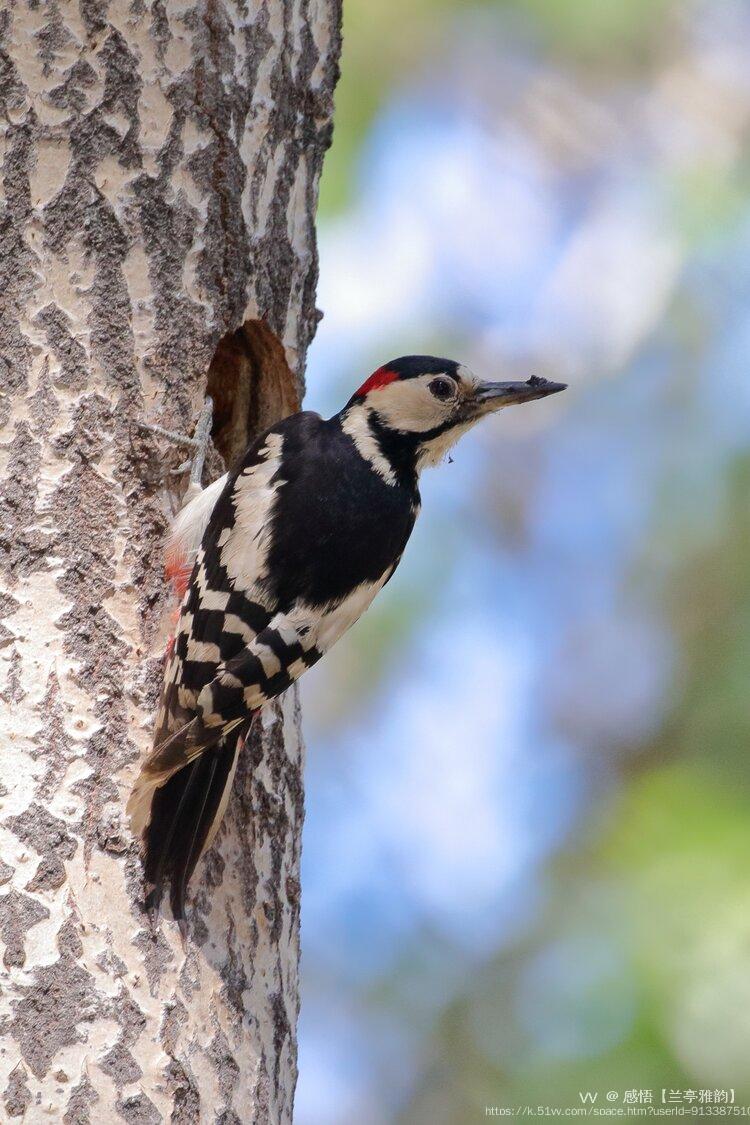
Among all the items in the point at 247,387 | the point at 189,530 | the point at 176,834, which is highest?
the point at 247,387

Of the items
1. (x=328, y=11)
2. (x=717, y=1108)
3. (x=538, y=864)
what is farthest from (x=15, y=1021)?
(x=538, y=864)

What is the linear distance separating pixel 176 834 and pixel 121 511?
644 mm

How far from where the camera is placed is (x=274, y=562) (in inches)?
112

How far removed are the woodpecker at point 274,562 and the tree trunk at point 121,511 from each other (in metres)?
0.07

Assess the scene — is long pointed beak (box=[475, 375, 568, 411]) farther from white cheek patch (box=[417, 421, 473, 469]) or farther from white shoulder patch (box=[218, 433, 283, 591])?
white shoulder patch (box=[218, 433, 283, 591])

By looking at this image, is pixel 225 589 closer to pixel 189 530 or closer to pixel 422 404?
pixel 189 530

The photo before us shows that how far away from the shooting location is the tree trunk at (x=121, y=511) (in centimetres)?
232

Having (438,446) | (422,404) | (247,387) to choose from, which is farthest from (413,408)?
(247,387)

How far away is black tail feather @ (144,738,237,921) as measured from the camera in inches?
96.4

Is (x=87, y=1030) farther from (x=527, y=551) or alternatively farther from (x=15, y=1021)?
(x=527, y=551)

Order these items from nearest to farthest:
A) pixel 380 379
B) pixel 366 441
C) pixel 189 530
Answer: pixel 189 530 < pixel 366 441 < pixel 380 379

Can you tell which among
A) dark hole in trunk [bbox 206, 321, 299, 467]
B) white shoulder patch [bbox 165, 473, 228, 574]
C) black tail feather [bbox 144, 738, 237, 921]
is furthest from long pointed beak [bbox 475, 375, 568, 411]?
black tail feather [bbox 144, 738, 237, 921]

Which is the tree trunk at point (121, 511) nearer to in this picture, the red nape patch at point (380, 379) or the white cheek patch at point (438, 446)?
the red nape patch at point (380, 379)

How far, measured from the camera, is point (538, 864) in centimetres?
609
